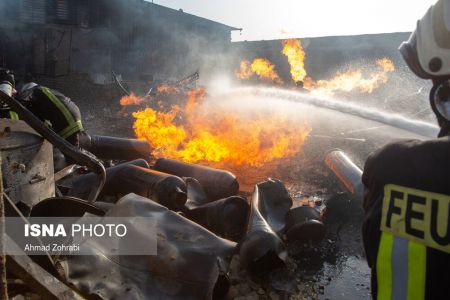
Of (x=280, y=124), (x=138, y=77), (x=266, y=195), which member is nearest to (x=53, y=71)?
(x=138, y=77)

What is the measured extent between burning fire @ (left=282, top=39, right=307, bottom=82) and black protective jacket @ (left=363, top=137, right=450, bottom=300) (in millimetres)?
22440

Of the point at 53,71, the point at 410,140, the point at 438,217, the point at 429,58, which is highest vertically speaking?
the point at 53,71

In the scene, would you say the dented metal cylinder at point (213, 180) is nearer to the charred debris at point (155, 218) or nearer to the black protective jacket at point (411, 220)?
the charred debris at point (155, 218)

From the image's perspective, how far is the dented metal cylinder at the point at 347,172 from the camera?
16.7 feet

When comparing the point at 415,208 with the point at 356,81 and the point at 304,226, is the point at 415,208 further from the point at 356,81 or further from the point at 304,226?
the point at 356,81

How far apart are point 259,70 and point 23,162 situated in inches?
946

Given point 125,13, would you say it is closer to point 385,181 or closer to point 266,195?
point 266,195

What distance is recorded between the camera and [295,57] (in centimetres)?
2384

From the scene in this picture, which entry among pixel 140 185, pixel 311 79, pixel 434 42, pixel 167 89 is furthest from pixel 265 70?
pixel 434 42

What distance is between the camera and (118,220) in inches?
132

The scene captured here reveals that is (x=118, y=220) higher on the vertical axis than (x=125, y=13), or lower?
lower

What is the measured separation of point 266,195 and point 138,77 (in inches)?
814

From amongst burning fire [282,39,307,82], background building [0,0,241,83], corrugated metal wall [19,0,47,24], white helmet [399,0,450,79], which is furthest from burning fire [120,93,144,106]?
white helmet [399,0,450,79]

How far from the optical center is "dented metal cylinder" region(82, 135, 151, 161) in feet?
24.8
